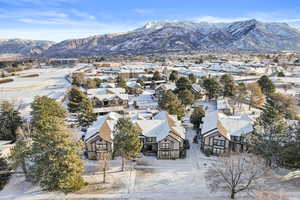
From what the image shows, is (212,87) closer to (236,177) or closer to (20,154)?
(236,177)

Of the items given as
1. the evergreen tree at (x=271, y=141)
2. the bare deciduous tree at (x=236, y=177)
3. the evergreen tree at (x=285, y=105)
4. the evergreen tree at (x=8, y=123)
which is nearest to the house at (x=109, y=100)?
the evergreen tree at (x=8, y=123)

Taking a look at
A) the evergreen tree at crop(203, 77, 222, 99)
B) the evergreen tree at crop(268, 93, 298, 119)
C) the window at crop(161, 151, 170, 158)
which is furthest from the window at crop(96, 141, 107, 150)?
the evergreen tree at crop(203, 77, 222, 99)

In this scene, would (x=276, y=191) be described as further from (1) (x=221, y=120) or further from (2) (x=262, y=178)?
(1) (x=221, y=120)

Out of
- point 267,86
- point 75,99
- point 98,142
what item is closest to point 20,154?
point 98,142

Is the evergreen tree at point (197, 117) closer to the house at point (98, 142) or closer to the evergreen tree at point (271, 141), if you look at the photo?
the evergreen tree at point (271, 141)

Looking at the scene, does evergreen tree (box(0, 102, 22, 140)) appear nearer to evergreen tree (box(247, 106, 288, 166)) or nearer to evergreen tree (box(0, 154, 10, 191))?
evergreen tree (box(0, 154, 10, 191))

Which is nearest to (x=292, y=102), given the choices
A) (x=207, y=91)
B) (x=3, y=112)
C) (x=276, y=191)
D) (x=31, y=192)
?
(x=207, y=91)

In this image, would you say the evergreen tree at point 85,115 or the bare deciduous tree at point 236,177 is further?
the evergreen tree at point 85,115
